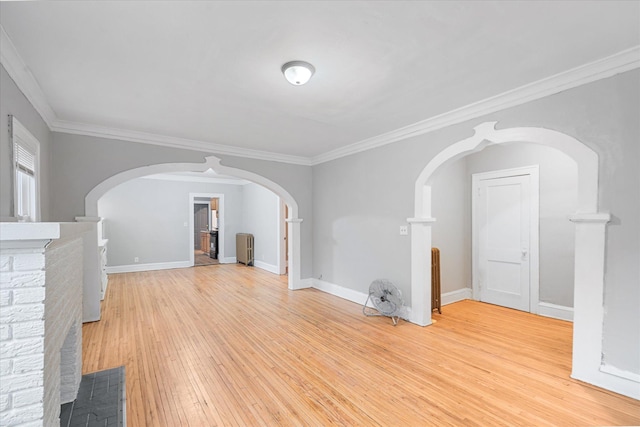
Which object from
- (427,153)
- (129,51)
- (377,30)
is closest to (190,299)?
(129,51)

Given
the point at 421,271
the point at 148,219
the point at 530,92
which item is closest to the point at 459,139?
the point at 530,92

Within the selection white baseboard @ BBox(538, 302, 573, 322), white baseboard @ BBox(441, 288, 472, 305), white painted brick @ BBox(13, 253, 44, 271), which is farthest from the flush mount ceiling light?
white baseboard @ BBox(538, 302, 573, 322)

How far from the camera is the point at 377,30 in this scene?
A: 1882 mm

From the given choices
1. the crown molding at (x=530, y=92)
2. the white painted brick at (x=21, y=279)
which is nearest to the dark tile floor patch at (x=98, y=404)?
the white painted brick at (x=21, y=279)

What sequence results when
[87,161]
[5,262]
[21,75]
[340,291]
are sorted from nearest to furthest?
[5,262]
[21,75]
[87,161]
[340,291]

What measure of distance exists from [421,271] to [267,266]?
4.76 m

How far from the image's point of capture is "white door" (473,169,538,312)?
4.32 metres

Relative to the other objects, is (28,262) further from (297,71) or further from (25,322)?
(297,71)

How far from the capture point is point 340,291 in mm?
5148

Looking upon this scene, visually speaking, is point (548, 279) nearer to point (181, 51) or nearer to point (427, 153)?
point (427, 153)

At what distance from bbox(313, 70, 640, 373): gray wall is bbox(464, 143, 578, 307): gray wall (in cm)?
175

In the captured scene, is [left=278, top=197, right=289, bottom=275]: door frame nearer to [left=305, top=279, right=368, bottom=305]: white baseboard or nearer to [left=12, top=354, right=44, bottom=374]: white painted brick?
[left=305, top=279, right=368, bottom=305]: white baseboard

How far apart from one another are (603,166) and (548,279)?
7.84 ft

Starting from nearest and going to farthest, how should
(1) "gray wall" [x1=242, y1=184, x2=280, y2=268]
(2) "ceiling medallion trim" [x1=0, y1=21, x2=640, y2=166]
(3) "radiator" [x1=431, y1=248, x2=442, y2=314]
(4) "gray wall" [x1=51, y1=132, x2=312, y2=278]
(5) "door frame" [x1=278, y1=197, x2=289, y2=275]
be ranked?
1. (2) "ceiling medallion trim" [x1=0, y1=21, x2=640, y2=166]
2. (4) "gray wall" [x1=51, y1=132, x2=312, y2=278]
3. (3) "radiator" [x1=431, y1=248, x2=442, y2=314]
4. (5) "door frame" [x1=278, y1=197, x2=289, y2=275]
5. (1) "gray wall" [x1=242, y1=184, x2=280, y2=268]
